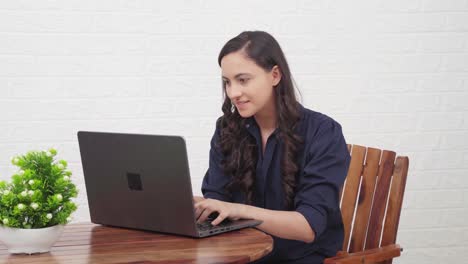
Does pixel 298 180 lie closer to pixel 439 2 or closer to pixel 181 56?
pixel 181 56

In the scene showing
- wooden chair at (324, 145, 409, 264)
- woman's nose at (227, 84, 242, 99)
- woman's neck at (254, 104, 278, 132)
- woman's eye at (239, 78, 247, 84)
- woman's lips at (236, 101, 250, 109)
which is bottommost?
wooden chair at (324, 145, 409, 264)

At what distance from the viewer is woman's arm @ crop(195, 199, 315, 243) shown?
7.00ft

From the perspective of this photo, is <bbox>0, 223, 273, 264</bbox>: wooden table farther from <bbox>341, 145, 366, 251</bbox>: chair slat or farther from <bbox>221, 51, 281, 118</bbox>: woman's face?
<bbox>341, 145, 366, 251</bbox>: chair slat

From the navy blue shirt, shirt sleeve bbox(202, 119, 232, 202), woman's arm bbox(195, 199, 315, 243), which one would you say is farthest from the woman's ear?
woman's arm bbox(195, 199, 315, 243)

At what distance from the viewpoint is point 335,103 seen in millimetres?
3666

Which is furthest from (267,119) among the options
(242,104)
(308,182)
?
(308,182)

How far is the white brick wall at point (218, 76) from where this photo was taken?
3410 mm

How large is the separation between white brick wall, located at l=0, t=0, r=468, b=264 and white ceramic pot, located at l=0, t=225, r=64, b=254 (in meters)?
1.55

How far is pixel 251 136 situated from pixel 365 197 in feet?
1.59

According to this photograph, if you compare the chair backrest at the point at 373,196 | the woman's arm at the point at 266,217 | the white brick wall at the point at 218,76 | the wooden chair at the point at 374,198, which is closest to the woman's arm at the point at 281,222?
the woman's arm at the point at 266,217

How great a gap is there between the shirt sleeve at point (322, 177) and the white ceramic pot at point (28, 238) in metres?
0.78

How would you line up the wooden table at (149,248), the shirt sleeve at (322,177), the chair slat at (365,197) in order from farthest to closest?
the chair slat at (365,197) → the shirt sleeve at (322,177) → the wooden table at (149,248)

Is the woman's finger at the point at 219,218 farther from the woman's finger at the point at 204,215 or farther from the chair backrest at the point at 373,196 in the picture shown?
the chair backrest at the point at 373,196

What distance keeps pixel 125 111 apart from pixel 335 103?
102 centimetres
